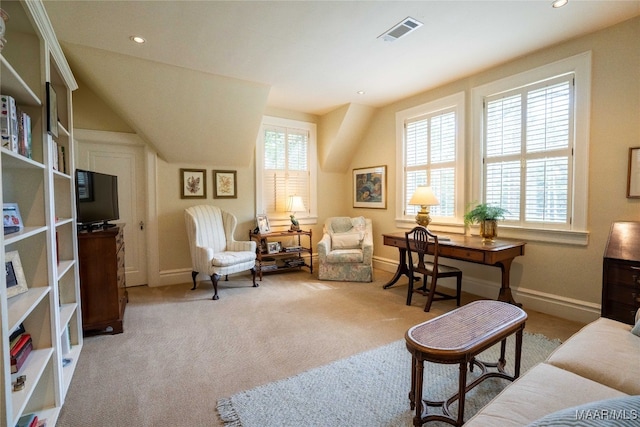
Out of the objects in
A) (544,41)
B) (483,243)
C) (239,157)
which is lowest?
(483,243)

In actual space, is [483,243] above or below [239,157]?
below

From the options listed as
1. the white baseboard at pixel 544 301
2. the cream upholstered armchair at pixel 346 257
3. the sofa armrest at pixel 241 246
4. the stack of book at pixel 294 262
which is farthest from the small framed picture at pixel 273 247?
the white baseboard at pixel 544 301

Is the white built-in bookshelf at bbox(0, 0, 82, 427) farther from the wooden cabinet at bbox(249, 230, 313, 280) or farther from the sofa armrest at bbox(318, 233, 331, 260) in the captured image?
the sofa armrest at bbox(318, 233, 331, 260)

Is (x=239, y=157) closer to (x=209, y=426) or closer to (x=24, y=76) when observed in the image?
(x=24, y=76)

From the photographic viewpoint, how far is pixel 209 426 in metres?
1.66

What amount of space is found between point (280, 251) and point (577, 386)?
401 centimetres

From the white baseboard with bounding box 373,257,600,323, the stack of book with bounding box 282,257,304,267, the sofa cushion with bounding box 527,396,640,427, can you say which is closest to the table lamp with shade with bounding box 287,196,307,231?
the stack of book with bounding box 282,257,304,267

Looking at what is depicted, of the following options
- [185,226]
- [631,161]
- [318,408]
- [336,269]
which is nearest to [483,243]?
[631,161]

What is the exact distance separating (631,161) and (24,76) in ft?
14.7

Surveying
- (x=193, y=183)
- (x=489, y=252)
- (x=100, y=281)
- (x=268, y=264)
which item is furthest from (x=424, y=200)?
(x=100, y=281)

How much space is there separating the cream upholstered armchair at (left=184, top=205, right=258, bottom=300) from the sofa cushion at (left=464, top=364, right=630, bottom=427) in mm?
3284

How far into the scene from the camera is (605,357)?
141 cm

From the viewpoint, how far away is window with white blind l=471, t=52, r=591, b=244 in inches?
116

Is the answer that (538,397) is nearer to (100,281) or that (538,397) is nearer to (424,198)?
(424,198)
